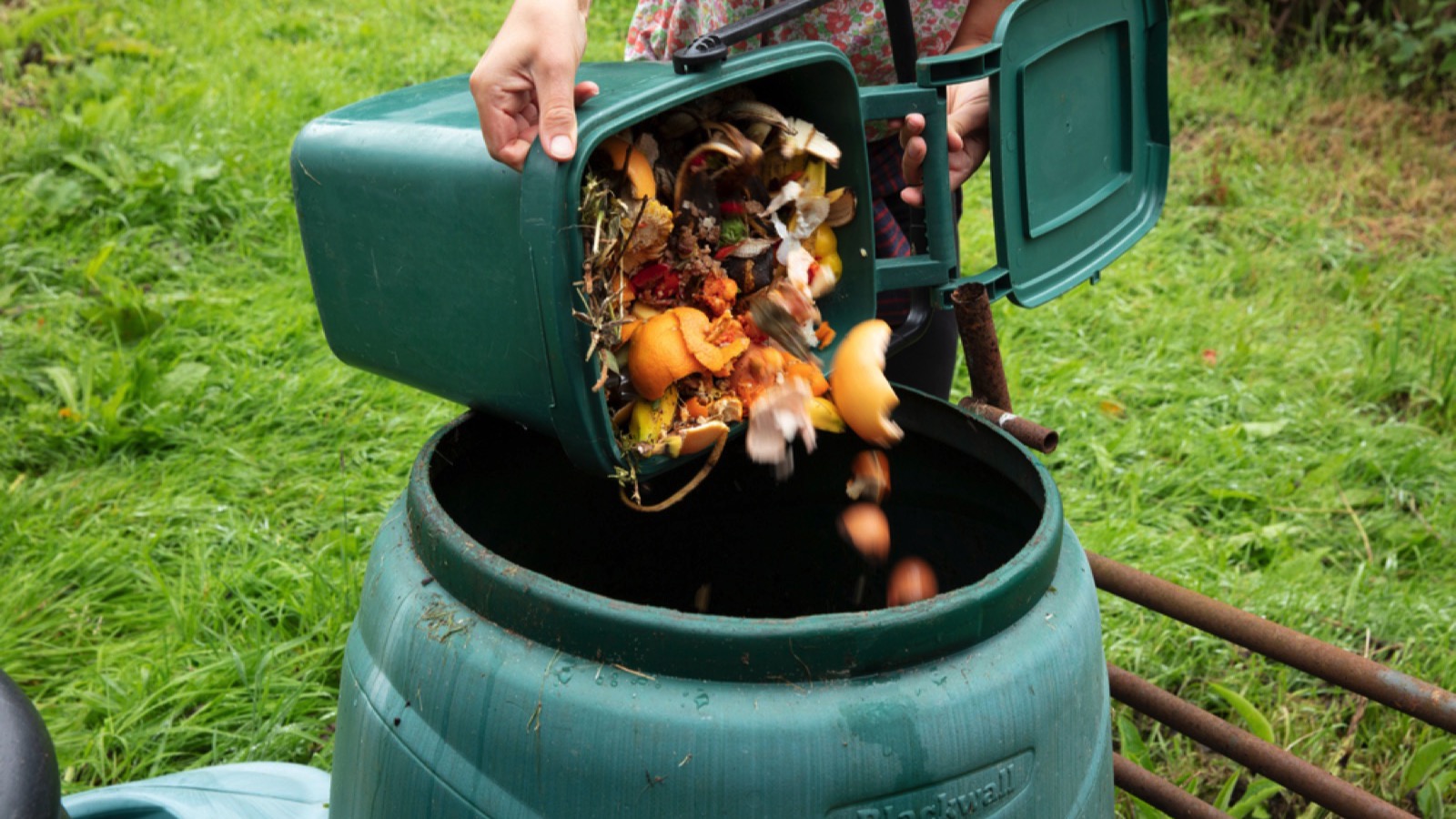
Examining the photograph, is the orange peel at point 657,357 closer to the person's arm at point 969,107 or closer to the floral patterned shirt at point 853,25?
the person's arm at point 969,107

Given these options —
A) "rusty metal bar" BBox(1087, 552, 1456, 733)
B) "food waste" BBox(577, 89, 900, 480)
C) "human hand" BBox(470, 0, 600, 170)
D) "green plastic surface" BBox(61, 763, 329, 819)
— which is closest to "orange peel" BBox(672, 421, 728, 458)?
"food waste" BBox(577, 89, 900, 480)

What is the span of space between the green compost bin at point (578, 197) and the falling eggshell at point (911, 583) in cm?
33

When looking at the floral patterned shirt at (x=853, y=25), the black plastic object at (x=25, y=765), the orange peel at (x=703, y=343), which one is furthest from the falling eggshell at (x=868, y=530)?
the black plastic object at (x=25, y=765)

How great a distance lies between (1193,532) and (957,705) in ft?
5.57

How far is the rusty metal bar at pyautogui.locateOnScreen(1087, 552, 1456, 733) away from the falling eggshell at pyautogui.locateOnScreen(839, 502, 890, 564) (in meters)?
0.27

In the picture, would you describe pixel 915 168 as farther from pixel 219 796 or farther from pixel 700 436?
pixel 219 796

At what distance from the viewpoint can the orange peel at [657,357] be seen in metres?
1.18

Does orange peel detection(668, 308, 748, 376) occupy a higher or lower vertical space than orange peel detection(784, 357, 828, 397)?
higher

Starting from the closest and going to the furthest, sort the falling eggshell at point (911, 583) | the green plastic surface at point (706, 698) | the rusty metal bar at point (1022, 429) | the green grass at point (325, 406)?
the green plastic surface at point (706, 698), the rusty metal bar at point (1022, 429), the falling eggshell at point (911, 583), the green grass at point (325, 406)

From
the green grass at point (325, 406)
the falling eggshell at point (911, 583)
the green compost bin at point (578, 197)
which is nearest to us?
the green compost bin at point (578, 197)

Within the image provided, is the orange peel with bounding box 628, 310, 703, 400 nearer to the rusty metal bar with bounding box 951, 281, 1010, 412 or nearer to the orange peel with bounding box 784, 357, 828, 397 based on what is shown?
the orange peel with bounding box 784, 357, 828, 397

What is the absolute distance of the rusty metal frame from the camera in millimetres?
1400

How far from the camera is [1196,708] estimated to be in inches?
65.2

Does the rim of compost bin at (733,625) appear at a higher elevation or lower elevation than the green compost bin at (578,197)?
lower
